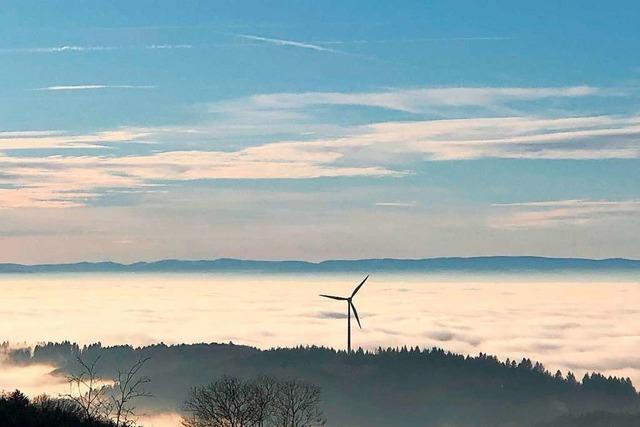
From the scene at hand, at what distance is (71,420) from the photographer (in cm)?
3719

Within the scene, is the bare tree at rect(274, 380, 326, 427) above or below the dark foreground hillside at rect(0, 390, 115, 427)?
below

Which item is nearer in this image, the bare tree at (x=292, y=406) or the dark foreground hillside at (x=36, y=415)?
the dark foreground hillside at (x=36, y=415)

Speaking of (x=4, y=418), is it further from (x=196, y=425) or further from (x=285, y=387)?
(x=285, y=387)

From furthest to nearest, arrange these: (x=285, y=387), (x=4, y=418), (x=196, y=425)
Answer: (x=285, y=387), (x=196, y=425), (x=4, y=418)

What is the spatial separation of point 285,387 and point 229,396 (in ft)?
65.5

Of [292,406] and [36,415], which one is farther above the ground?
[36,415]

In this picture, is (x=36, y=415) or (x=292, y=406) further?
(x=292, y=406)

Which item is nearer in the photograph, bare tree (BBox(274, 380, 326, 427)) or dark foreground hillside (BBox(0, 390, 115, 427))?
dark foreground hillside (BBox(0, 390, 115, 427))

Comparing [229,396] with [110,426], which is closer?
[110,426]

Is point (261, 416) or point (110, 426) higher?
point (110, 426)

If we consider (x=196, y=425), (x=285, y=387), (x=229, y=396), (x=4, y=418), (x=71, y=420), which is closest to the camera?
(x=4, y=418)

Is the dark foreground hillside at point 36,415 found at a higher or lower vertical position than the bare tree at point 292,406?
higher

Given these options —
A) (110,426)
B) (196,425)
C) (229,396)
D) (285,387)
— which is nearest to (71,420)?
(110,426)

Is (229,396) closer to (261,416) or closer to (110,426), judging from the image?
(261,416)
